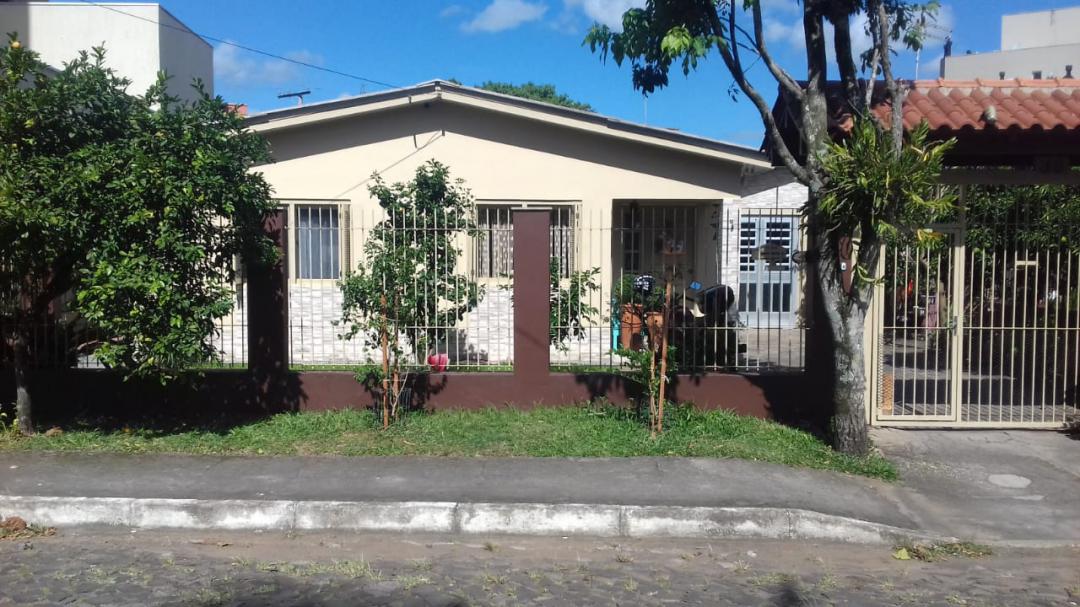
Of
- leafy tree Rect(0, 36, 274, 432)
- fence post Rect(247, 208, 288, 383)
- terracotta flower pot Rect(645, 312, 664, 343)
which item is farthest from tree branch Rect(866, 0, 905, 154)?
fence post Rect(247, 208, 288, 383)

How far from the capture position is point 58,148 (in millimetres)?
7113

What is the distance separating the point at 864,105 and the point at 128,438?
728 centimetres

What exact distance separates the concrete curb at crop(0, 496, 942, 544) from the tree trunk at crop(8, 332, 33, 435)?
5.98 ft

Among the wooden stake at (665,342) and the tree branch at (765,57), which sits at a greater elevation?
the tree branch at (765,57)

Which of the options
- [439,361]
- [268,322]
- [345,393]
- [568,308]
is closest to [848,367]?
[568,308]

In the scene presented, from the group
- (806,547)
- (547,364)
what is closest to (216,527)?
(547,364)

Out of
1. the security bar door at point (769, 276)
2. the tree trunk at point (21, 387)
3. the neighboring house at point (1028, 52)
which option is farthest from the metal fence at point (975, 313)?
the neighboring house at point (1028, 52)

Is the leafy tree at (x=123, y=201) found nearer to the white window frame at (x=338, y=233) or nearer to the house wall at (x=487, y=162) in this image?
the white window frame at (x=338, y=233)

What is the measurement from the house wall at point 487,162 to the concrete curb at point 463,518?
6246mm

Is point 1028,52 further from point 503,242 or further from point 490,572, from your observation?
point 490,572

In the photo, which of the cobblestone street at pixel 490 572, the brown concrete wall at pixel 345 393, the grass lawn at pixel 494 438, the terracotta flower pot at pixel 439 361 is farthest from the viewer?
the terracotta flower pot at pixel 439 361

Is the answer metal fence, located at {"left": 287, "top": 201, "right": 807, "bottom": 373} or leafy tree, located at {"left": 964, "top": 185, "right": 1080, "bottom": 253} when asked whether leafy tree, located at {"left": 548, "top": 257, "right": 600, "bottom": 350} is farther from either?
leafy tree, located at {"left": 964, "top": 185, "right": 1080, "bottom": 253}

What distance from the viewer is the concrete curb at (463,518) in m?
5.81

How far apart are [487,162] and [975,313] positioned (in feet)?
22.0
